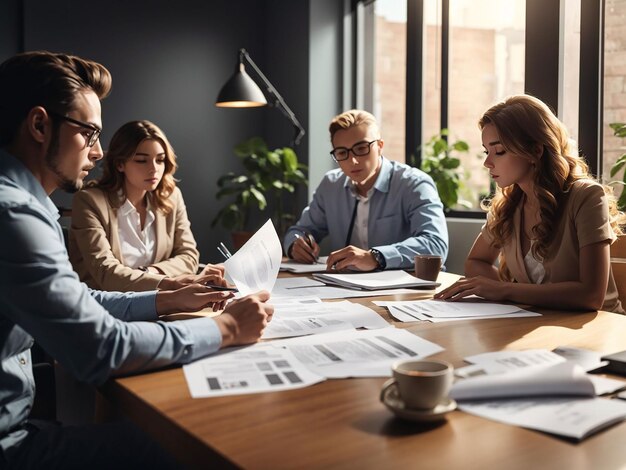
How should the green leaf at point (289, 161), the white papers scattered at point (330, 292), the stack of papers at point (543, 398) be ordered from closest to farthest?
the stack of papers at point (543, 398)
the white papers scattered at point (330, 292)
the green leaf at point (289, 161)

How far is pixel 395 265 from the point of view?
2.23 metres

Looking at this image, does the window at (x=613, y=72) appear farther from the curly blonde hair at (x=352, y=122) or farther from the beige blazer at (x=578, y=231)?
the beige blazer at (x=578, y=231)

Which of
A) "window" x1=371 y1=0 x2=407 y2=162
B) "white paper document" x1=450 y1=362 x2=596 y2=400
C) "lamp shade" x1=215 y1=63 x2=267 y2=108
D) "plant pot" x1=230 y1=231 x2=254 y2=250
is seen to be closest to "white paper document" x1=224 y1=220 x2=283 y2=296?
"white paper document" x1=450 y1=362 x2=596 y2=400

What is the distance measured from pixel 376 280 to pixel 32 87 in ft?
3.76

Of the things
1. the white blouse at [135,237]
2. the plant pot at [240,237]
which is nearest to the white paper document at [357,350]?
the white blouse at [135,237]

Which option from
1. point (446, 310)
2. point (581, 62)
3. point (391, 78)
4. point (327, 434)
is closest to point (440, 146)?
point (581, 62)

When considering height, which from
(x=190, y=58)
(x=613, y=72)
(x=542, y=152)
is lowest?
(x=542, y=152)

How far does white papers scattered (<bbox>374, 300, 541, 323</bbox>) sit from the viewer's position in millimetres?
1466

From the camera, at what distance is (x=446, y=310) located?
1540 mm

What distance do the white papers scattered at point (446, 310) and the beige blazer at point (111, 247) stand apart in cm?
80

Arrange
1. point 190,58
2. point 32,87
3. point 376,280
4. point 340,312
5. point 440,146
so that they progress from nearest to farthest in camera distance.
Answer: point 32,87
point 340,312
point 376,280
point 440,146
point 190,58

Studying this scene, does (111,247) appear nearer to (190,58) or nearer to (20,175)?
(20,175)

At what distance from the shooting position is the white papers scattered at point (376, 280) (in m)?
1.87

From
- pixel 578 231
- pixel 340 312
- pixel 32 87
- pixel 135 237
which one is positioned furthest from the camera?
pixel 135 237
